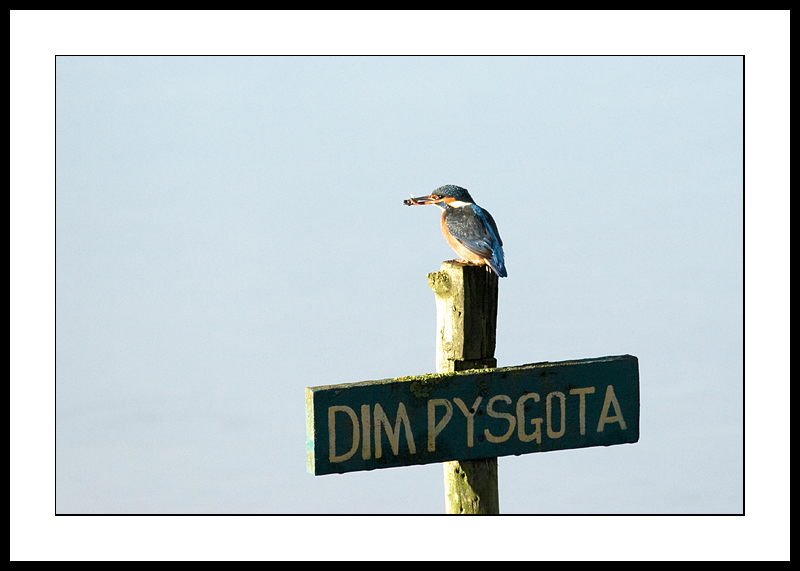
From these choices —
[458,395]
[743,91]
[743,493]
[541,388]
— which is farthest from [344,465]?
[743,91]

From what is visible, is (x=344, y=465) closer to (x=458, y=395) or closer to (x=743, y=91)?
(x=458, y=395)

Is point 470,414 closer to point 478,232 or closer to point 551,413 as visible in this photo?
point 551,413

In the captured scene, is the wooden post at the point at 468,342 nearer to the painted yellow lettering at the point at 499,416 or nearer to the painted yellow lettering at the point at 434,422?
the painted yellow lettering at the point at 499,416

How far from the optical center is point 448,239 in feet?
21.5

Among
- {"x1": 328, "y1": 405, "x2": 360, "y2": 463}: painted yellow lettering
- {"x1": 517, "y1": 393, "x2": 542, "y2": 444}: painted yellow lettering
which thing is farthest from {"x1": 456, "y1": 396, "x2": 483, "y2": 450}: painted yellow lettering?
{"x1": 328, "y1": 405, "x2": 360, "y2": 463}: painted yellow lettering

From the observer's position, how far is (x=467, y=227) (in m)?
6.49

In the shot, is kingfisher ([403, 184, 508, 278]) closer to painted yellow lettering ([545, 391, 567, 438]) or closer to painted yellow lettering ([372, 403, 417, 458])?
painted yellow lettering ([545, 391, 567, 438])

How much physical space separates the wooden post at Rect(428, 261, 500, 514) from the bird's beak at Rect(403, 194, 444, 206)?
54 cm

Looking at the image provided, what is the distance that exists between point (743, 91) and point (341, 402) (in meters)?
3.70

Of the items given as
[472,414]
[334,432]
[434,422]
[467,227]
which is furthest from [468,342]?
[334,432]

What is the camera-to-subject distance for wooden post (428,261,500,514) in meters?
A: 6.19

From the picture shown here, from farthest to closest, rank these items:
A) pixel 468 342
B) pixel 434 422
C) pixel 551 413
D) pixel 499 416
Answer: pixel 468 342 → pixel 551 413 → pixel 499 416 → pixel 434 422

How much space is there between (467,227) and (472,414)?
1120mm

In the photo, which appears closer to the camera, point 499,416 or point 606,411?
point 499,416
